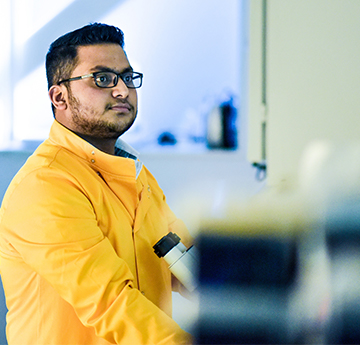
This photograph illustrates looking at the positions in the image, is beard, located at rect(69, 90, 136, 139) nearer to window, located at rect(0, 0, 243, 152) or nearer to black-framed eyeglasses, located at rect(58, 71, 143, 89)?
black-framed eyeglasses, located at rect(58, 71, 143, 89)

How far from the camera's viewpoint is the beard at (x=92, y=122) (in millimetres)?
1085

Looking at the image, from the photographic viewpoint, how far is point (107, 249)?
82 cm

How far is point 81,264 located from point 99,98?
1.70ft

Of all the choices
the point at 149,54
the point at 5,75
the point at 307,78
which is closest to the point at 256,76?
the point at 307,78

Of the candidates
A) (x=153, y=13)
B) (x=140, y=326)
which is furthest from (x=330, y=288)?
(x=153, y=13)

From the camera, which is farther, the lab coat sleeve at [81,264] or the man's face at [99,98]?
the man's face at [99,98]

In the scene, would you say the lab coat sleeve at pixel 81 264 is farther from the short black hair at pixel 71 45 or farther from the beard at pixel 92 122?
the short black hair at pixel 71 45

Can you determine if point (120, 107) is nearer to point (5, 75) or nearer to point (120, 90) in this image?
point (120, 90)

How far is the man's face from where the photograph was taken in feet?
3.51

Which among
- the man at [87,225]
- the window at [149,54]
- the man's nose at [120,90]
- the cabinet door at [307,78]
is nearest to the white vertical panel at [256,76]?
the cabinet door at [307,78]

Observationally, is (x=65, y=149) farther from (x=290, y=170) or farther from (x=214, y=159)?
(x=214, y=159)

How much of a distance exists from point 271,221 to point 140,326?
1.74 feet

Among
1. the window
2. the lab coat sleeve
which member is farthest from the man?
the window

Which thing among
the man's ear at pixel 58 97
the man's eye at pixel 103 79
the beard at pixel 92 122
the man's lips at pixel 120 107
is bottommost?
the beard at pixel 92 122
